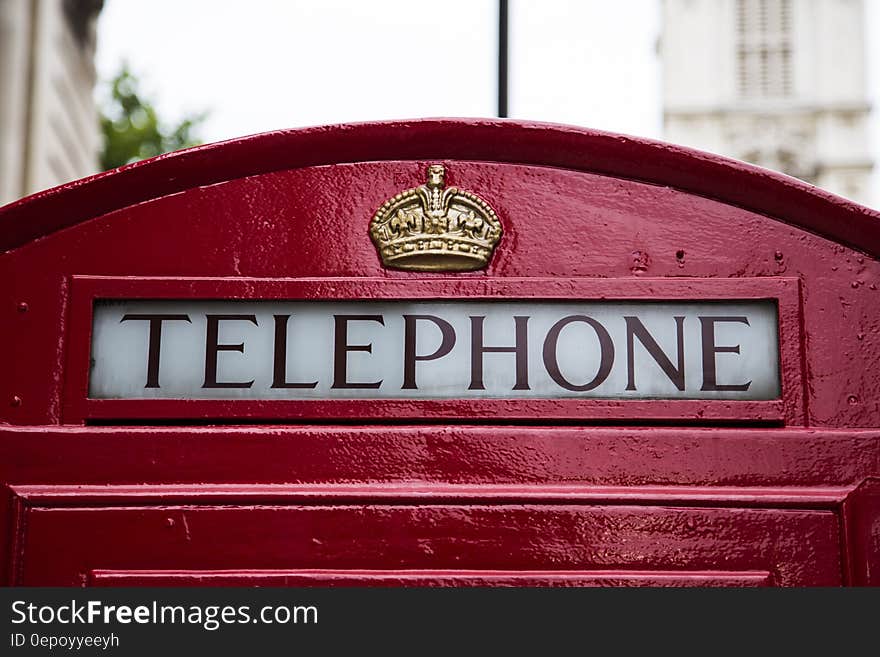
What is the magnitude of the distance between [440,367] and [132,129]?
1502cm

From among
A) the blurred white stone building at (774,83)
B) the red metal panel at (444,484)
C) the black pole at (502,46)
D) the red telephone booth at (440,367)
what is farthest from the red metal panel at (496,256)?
the blurred white stone building at (774,83)

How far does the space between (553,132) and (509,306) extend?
0.33 m

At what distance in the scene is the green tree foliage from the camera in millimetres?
15484

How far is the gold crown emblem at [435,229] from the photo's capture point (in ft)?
5.84

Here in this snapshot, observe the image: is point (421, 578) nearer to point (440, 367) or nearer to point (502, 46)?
point (440, 367)

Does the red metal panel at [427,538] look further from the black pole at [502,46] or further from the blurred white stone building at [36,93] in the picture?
the blurred white stone building at [36,93]

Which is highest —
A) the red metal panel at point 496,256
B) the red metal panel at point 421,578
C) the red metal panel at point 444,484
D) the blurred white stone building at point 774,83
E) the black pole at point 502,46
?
the blurred white stone building at point 774,83

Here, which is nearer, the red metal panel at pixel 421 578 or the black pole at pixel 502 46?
the red metal panel at pixel 421 578

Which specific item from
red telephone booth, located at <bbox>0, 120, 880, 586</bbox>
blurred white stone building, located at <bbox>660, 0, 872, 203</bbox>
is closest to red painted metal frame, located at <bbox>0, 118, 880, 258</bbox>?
red telephone booth, located at <bbox>0, 120, 880, 586</bbox>

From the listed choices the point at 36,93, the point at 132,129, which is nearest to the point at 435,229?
the point at 36,93

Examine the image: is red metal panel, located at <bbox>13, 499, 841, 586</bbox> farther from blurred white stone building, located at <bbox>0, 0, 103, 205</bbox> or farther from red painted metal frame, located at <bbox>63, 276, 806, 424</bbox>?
blurred white stone building, located at <bbox>0, 0, 103, 205</bbox>

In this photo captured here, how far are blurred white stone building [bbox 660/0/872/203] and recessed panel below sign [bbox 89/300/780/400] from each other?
31588 millimetres

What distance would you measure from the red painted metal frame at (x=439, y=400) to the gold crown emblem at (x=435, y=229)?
0.12 ft

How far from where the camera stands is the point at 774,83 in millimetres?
34125
